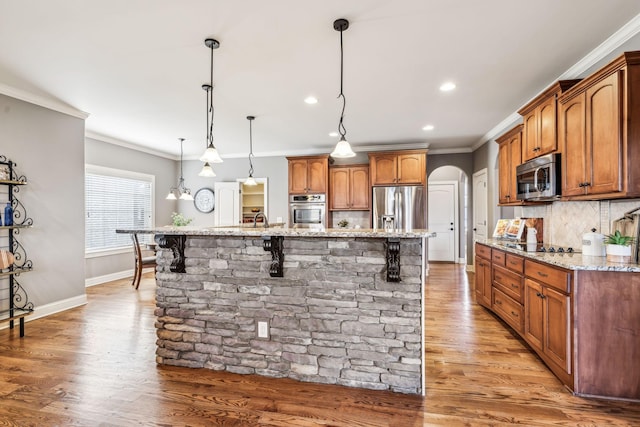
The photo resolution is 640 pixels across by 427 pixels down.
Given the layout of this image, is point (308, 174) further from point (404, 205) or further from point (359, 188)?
point (404, 205)

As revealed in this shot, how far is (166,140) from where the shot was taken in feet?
19.3

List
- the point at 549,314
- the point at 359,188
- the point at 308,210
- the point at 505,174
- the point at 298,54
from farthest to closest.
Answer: the point at 308,210 < the point at 359,188 < the point at 505,174 < the point at 298,54 < the point at 549,314

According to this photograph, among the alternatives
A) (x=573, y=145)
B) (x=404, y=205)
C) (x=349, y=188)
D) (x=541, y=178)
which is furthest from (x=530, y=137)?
(x=349, y=188)

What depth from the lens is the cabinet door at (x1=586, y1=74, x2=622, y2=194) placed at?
219cm

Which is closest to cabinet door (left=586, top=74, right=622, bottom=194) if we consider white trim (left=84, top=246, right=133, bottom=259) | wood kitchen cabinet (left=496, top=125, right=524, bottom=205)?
wood kitchen cabinet (left=496, top=125, right=524, bottom=205)

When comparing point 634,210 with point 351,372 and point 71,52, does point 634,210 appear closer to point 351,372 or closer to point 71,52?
point 351,372

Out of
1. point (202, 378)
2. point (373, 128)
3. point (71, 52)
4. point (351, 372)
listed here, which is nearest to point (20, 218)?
point (71, 52)

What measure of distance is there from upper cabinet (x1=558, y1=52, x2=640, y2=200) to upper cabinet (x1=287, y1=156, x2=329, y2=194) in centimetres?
406

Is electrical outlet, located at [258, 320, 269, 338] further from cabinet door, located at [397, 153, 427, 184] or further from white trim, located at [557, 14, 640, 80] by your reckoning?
cabinet door, located at [397, 153, 427, 184]

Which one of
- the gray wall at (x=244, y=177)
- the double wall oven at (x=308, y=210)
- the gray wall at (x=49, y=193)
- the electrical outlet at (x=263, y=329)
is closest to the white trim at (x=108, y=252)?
the gray wall at (x=244, y=177)

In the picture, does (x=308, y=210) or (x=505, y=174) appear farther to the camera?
(x=308, y=210)

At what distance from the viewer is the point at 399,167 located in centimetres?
598

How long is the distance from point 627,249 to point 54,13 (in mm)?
4206

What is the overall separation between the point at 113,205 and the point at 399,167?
17.2 feet
